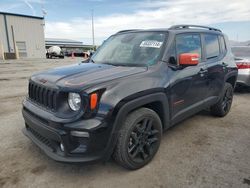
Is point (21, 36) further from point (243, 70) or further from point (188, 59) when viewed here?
point (188, 59)

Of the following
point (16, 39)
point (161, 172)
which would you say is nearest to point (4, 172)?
point (161, 172)

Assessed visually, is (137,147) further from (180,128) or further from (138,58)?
(180,128)

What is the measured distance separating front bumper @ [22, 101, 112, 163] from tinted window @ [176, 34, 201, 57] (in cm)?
181

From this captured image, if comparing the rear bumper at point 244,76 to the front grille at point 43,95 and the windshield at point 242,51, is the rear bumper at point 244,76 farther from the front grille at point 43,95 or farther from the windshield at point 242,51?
the front grille at point 43,95

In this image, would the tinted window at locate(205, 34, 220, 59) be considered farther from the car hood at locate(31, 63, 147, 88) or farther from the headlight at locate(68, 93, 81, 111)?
the headlight at locate(68, 93, 81, 111)

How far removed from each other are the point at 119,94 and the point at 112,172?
1.06m

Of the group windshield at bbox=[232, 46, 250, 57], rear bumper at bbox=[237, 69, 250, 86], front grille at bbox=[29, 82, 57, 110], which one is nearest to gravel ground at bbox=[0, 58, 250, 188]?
front grille at bbox=[29, 82, 57, 110]

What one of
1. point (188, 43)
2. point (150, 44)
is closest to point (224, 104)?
point (188, 43)

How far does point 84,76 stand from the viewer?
8.95ft

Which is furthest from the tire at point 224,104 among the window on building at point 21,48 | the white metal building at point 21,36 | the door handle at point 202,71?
the window on building at point 21,48

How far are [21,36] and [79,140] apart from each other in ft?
113

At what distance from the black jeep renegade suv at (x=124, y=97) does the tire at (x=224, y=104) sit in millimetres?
715

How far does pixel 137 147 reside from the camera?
2867mm

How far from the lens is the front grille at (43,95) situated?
2588 mm
